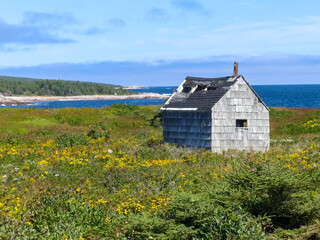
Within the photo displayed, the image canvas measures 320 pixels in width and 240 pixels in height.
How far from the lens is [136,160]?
18.8m

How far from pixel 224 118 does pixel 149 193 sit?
1081 cm

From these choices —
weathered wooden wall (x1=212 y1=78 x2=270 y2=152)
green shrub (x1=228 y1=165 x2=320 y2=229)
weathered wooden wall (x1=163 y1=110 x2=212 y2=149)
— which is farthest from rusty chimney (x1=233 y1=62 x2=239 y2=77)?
green shrub (x1=228 y1=165 x2=320 y2=229)

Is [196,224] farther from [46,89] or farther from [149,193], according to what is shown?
[46,89]

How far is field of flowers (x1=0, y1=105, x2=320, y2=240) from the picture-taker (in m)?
8.01

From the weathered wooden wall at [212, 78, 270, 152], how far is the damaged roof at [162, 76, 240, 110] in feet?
1.72

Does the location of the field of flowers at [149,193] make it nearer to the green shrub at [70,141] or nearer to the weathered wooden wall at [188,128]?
the green shrub at [70,141]

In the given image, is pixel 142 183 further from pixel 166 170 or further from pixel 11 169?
pixel 11 169

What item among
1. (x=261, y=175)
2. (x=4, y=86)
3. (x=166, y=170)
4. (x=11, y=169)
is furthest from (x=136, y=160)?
(x=4, y=86)

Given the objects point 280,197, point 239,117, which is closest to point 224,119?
point 239,117

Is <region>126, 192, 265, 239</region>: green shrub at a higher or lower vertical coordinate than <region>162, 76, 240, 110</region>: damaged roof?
lower

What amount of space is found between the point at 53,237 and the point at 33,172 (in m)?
8.49

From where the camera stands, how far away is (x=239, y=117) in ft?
75.8

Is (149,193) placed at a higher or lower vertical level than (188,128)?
lower

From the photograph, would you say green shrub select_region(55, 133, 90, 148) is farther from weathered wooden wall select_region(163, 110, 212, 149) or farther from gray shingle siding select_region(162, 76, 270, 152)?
gray shingle siding select_region(162, 76, 270, 152)
